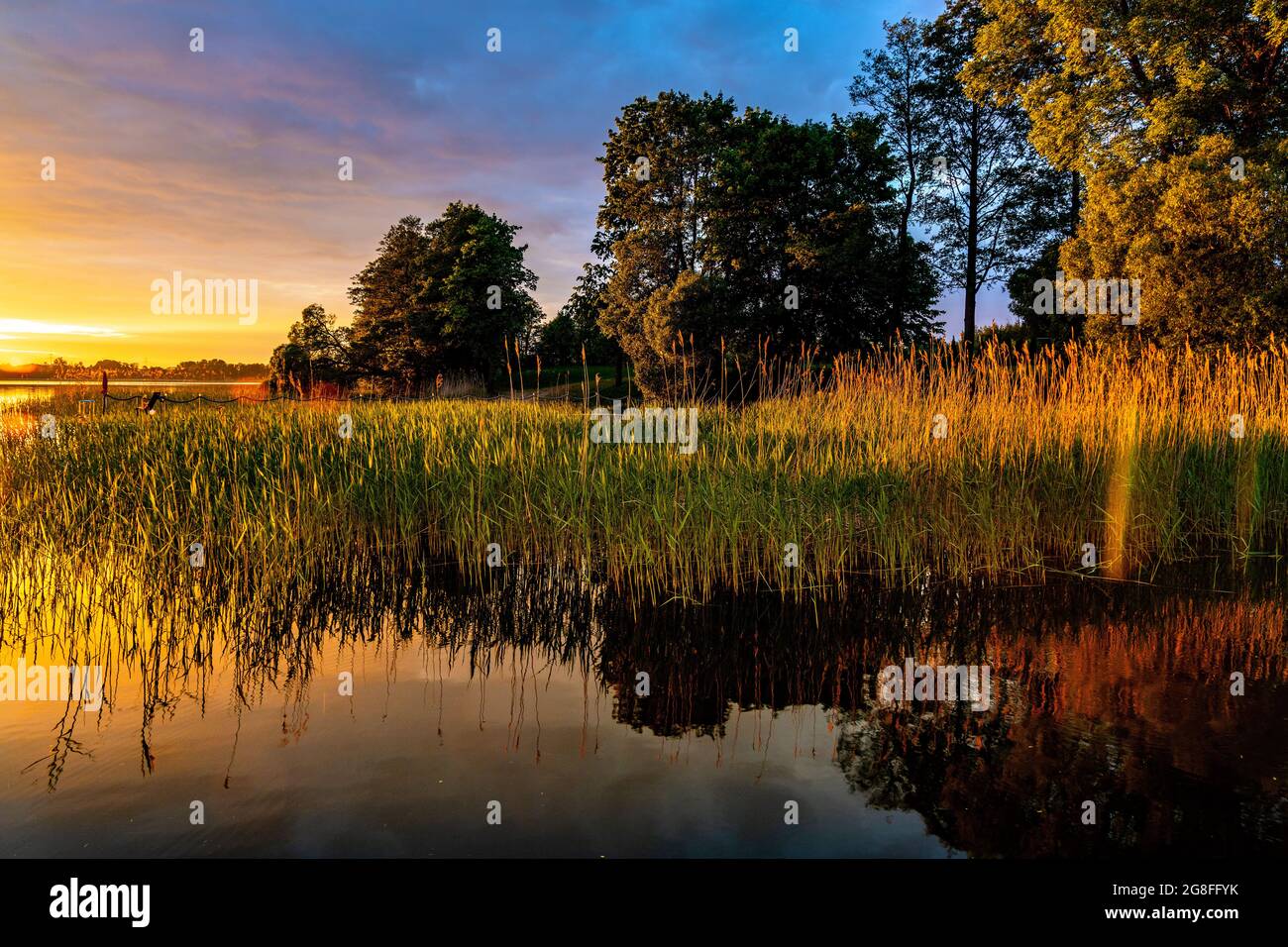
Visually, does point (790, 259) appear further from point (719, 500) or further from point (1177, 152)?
point (719, 500)

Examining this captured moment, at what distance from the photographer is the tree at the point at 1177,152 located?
59.9ft

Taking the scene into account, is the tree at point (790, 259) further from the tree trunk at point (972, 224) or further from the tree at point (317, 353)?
the tree at point (317, 353)

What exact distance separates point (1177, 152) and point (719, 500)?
20.9 meters

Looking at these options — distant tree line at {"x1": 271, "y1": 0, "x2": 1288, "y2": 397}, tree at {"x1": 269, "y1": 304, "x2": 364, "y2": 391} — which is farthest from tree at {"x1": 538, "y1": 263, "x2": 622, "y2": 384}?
tree at {"x1": 269, "y1": 304, "x2": 364, "y2": 391}

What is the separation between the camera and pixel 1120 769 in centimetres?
363

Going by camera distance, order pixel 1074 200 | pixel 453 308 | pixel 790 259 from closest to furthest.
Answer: pixel 790 259
pixel 1074 200
pixel 453 308

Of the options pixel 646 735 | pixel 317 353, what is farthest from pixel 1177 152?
pixel 317 353

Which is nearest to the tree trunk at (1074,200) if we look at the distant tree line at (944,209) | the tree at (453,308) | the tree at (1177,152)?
the distant tree line at (944,209)

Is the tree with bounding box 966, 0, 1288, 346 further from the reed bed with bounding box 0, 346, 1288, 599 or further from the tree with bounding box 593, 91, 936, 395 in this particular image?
the reed bed with bounding box 0, 346, 1288, 599

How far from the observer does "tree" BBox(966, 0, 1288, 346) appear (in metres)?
18.2

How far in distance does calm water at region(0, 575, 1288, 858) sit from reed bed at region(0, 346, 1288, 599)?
3.10ft

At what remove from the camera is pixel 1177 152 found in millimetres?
20797
